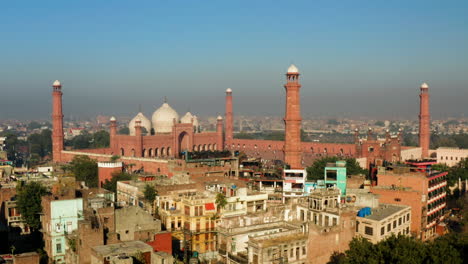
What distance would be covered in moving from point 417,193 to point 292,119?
A: 591 inches

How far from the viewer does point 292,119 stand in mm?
42406

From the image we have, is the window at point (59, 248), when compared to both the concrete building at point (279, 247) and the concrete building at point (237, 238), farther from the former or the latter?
the concrete building at point (279, 247)

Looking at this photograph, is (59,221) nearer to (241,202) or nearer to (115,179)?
(241,202)

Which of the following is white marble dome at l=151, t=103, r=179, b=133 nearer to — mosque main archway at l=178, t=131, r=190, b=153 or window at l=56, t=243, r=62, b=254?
mosque main archway at l=178, t=131, r=190, b=153

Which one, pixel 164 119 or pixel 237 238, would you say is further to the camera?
pixel 164 119

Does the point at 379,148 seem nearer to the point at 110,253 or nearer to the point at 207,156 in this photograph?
the point at 207,156

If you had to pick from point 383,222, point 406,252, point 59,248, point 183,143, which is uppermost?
point 183,143

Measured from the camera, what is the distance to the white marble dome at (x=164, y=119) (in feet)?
217

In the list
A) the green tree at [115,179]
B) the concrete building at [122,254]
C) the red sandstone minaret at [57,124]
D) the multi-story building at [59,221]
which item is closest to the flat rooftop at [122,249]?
the concrete building at [122,254]

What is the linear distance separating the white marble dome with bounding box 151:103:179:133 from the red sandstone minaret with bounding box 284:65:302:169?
85.9ft

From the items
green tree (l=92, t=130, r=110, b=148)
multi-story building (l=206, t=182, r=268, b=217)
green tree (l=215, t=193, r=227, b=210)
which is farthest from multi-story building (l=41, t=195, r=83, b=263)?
green tree (l=92, t=130, r=110, b=148)

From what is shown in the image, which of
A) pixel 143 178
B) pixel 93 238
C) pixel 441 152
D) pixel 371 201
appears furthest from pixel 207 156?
pixel 441 152

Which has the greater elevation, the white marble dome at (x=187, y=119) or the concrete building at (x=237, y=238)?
the white marble dome at (x=187, y=119)

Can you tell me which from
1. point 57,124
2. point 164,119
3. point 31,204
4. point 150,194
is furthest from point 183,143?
point 31,204
